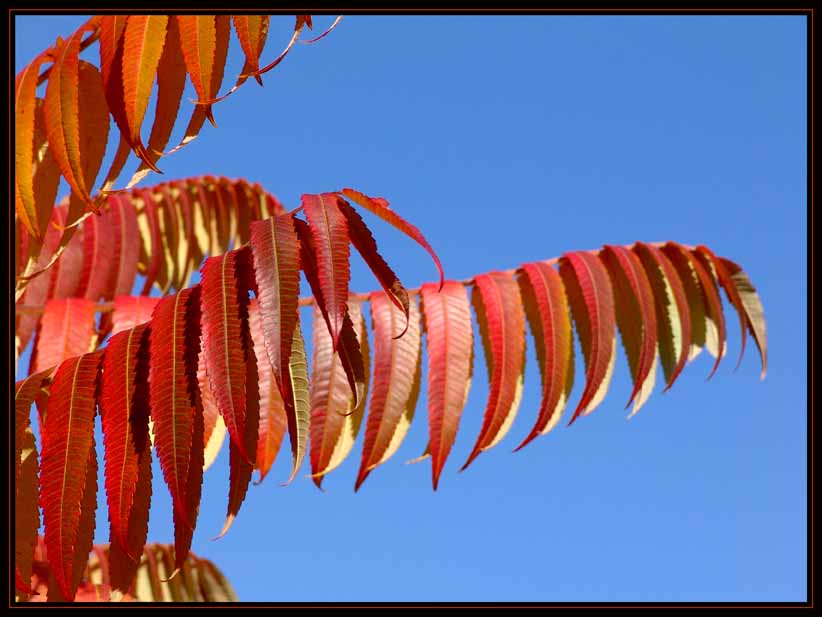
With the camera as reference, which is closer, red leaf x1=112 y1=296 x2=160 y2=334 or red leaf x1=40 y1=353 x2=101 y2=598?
red leaf x1=40 y1=353 x2=101 y2=598

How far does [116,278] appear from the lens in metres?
3.03

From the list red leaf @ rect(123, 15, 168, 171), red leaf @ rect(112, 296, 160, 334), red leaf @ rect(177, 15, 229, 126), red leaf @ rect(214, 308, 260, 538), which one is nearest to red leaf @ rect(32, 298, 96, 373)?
red leaf @ rect(112, 296, 160, 334)

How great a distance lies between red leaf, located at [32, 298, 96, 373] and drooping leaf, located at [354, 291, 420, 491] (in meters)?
0.60

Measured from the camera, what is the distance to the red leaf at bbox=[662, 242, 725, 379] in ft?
8.61

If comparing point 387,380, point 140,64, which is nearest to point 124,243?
point 387,380

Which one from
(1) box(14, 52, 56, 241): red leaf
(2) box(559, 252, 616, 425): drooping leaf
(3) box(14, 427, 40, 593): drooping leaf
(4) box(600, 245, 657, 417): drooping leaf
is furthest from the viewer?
(4) box(600, 245, 657, 417): drooping leaf

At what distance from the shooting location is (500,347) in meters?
2.05

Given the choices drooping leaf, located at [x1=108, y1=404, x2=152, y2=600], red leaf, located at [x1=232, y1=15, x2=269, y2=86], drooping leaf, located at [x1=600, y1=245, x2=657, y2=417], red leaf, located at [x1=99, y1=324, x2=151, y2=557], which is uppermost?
red leaf, located at [x1=232, y1=15, x2=269, y2=86]

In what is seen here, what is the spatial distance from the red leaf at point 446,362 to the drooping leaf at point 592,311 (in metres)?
0.30

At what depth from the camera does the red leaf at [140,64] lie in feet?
4.99

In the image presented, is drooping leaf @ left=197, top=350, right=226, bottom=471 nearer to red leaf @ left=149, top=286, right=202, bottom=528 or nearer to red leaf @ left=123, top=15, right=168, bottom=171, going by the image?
red leaf @ left=149, top=286, right=202, bottom=528

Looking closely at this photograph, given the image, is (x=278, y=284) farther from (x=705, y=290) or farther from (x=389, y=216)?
(x=705, y=290)

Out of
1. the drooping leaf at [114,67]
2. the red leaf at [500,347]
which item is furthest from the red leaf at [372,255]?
the red leaf at [500,347]
